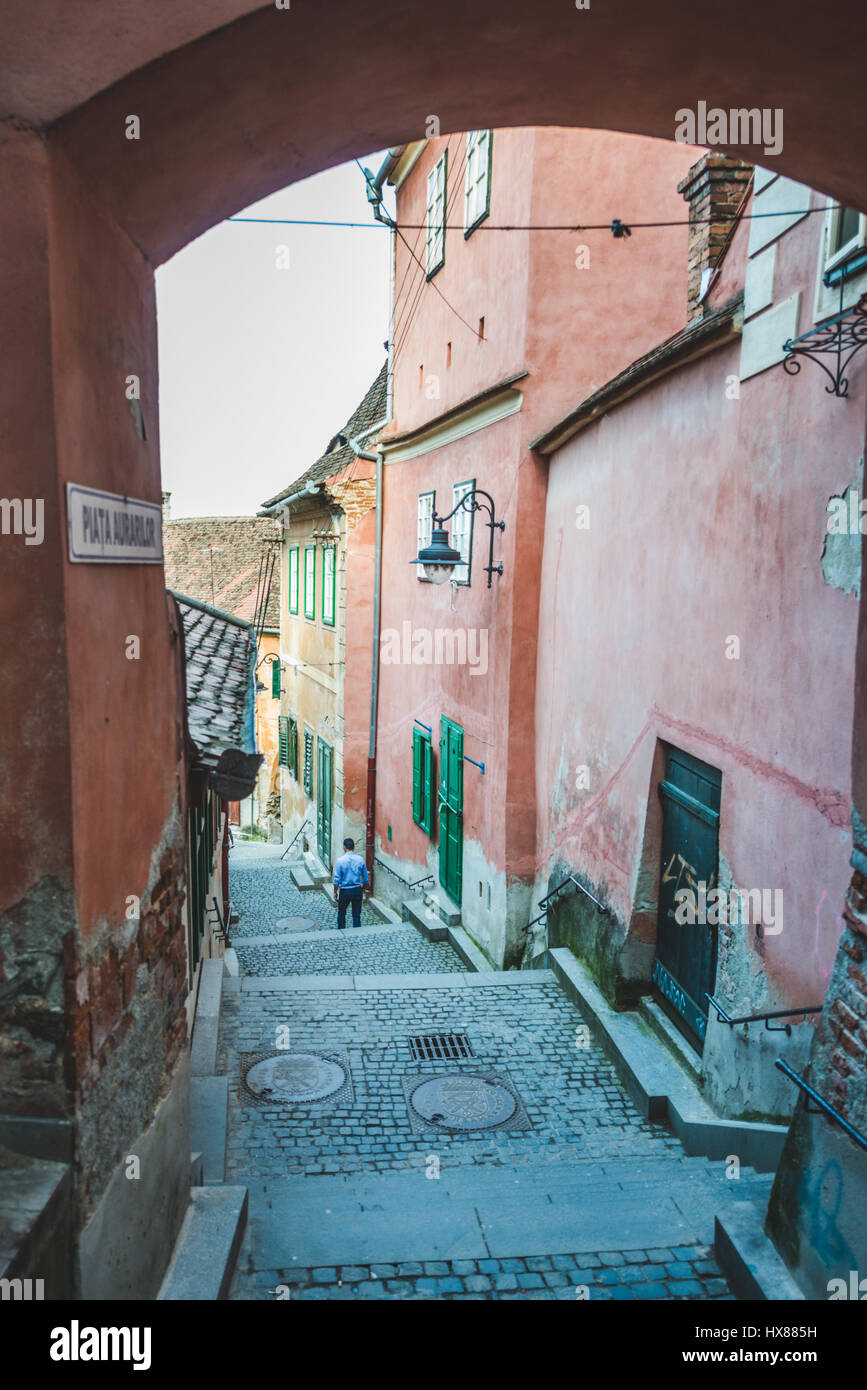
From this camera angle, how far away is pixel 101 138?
295 cm

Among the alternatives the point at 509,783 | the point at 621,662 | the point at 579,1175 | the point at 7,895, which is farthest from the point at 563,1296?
the point at 509,783

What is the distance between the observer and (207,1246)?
4309 mm

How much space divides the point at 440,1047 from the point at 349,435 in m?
13.3

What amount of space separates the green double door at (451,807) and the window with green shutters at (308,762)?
25.9 ft

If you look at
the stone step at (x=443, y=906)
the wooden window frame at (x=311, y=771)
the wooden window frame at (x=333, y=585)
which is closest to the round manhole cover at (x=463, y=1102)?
the stone step at (x=443, y=906)

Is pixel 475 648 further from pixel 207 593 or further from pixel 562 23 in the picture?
pixel 207 593

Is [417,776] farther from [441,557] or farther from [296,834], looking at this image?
[296,834]

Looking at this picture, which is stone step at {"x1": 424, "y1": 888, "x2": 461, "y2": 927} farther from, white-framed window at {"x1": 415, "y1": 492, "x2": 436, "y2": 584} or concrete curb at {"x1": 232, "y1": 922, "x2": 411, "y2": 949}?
white-framed window at {"x1": 415, "y1": 492, "x2": 436, "y2": 584}

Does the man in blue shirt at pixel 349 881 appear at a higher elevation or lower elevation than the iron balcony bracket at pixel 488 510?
lower

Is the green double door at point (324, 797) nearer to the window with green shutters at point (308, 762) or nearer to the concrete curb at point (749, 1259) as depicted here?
the window with green shutters at point (308, 762)

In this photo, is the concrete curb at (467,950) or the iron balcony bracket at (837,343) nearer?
the iron balcony bracket at (837,343)

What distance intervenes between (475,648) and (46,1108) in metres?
9.41

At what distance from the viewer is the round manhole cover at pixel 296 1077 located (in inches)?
269

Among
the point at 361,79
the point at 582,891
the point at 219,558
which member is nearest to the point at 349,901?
the point at 582,891
